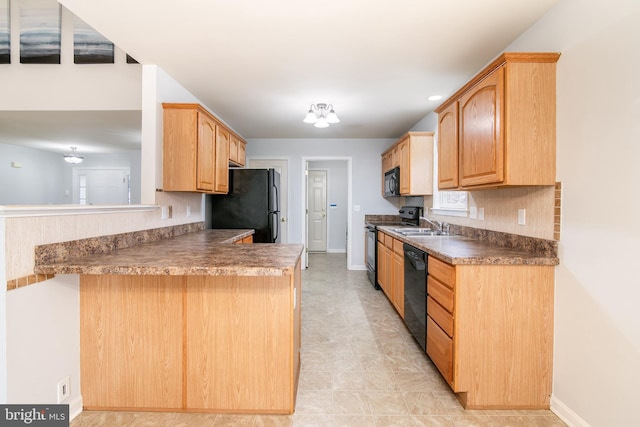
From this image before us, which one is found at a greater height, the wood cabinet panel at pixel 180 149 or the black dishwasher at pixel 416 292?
the wood cabinet panel at pixel 180 149

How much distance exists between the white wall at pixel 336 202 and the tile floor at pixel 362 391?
445 cm

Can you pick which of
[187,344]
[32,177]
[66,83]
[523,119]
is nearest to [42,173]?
[32,177]

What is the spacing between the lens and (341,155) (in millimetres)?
5383

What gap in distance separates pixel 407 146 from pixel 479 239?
1.69 metres

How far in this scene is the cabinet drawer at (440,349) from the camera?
1.82 meters

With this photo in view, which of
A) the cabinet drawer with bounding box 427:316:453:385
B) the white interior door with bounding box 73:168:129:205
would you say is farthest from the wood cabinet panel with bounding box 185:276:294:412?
the white interior door with bounding box 73:168:129:205

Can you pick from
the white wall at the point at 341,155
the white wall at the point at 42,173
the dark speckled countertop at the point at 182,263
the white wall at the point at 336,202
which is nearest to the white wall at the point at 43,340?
the dark speckled countertop at the point at 182,263

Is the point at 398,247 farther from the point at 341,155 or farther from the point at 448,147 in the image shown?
the point at 341,155

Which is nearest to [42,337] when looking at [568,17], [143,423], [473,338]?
[143,423]

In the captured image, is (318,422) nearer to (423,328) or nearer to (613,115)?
(423,328)

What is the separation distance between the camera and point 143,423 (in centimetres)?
161

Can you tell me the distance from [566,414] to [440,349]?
693 millimetres

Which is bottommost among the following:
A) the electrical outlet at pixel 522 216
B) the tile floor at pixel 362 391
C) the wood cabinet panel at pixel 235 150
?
the tile floor at pixel 362 391

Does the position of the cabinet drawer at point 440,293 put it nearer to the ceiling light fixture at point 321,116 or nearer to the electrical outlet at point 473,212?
the electrical outlet at point 473,212
